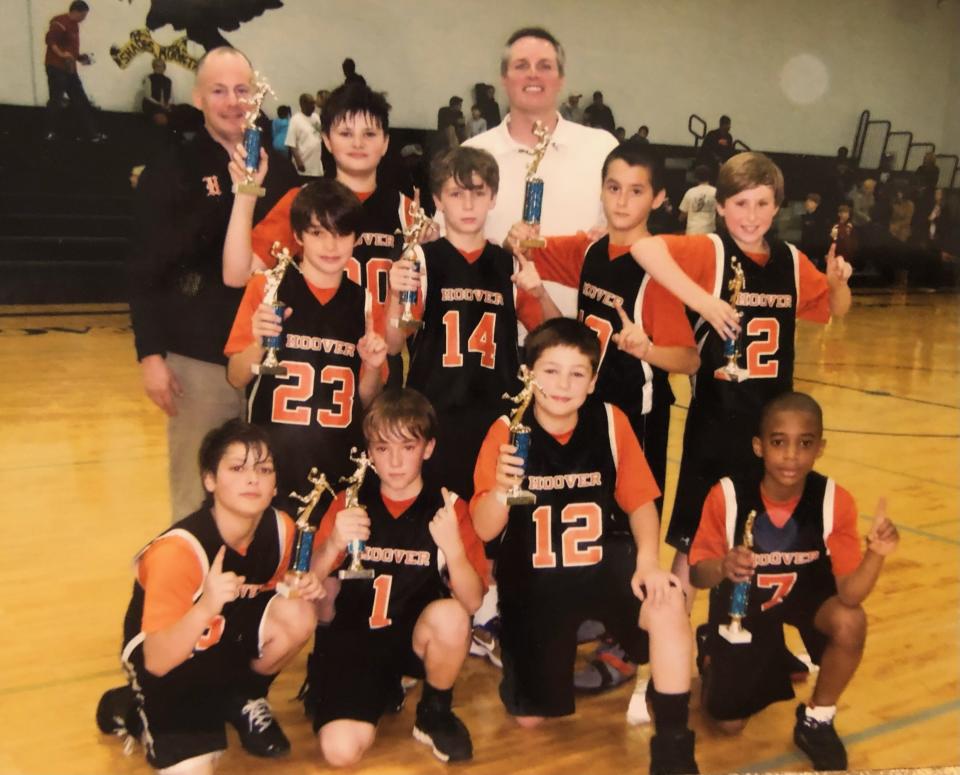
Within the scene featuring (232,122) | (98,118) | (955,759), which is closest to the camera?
(955,759)

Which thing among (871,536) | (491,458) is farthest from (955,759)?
(491,458)

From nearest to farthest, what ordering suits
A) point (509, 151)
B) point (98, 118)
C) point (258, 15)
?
point (509, 151) → point (258, 15) → point (98, 118)

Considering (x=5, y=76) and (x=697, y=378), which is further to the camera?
(x=5, y=76)

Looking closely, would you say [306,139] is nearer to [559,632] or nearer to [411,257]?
[411,257]

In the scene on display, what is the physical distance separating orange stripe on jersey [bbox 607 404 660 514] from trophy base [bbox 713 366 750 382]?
30 centimetres

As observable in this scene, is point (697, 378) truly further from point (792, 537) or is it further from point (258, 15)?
point (258, 15)

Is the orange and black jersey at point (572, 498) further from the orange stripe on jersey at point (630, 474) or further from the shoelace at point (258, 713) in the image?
the shoelace at point (258, 713)

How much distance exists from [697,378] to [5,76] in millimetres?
2657

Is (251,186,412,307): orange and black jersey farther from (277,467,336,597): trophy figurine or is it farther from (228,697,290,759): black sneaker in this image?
(228,697,290,759): black sneaker

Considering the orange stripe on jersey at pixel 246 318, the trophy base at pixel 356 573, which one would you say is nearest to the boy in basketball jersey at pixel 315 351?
the orange stripe on jersey at pixel 246 318

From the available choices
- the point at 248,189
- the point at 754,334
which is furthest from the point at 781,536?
the point at 248,189

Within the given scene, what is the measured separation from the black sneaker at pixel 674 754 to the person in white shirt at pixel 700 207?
1.50 metres

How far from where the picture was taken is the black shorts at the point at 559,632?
2432 mm

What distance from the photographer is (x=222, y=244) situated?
8.77 feet
